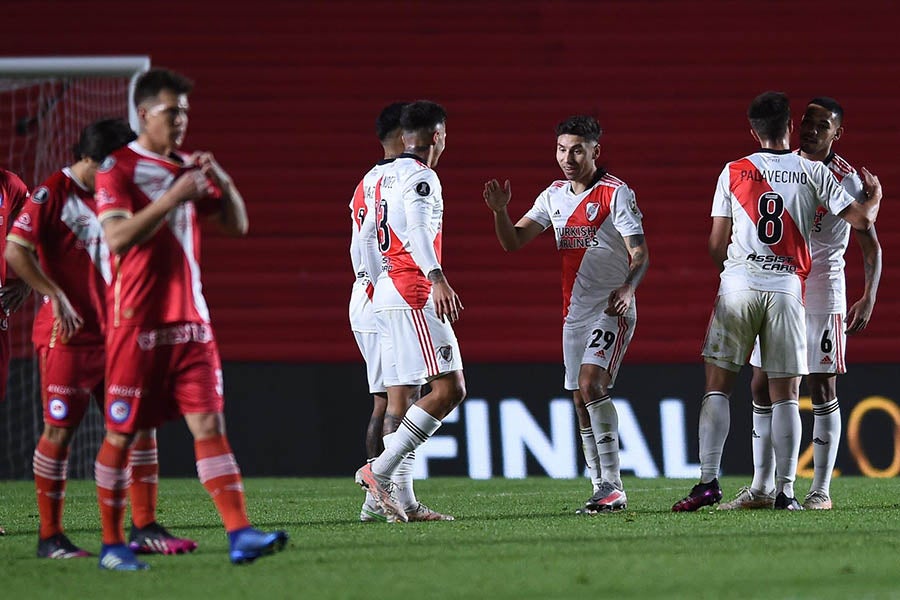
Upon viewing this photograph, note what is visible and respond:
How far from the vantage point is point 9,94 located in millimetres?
13609

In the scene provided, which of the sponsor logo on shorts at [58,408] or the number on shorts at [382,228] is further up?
the number on shorts at [382,228]

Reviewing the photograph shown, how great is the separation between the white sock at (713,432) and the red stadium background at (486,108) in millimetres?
5465

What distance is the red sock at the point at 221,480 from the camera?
514cm

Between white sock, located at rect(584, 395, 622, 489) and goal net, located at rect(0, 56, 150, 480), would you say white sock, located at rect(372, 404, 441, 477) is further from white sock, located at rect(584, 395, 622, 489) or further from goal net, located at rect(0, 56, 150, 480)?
goal net, located at rect(0, 56, 150, 480)

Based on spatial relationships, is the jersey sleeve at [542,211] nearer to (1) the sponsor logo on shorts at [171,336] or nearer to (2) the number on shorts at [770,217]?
(2) the number on shorts at [770,217]

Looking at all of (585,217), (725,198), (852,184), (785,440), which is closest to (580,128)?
(585,217)

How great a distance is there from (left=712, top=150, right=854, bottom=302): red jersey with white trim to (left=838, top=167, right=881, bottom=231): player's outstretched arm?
0.15 ft

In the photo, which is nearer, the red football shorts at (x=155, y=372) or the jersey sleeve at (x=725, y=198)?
the red football shorts at (x=155, y=372)

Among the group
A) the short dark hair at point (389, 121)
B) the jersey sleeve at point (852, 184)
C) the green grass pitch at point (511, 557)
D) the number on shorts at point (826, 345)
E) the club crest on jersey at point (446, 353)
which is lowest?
the green grass pitch at point (511, 557)

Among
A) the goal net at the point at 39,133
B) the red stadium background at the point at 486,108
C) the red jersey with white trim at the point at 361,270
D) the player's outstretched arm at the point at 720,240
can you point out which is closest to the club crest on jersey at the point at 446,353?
the red jersey with white trim at the point at 361,270

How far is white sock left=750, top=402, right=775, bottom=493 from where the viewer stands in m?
7.71

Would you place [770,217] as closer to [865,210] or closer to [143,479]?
[865,210]

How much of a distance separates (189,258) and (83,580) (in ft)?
3.98

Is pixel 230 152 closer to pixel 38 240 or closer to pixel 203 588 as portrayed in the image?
pixel 38 240
